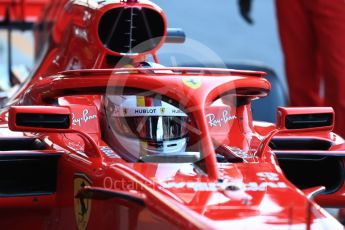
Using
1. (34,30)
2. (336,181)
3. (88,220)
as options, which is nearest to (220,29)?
(34,30)

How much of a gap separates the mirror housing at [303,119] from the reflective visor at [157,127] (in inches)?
16.9

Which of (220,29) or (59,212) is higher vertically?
(59,212)

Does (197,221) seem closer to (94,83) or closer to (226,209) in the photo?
(226,209)

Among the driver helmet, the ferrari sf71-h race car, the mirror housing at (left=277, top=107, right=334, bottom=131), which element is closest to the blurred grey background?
the ferrari sf71-h race car

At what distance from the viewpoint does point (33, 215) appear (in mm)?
4645

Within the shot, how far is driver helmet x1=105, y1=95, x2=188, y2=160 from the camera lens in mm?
4379

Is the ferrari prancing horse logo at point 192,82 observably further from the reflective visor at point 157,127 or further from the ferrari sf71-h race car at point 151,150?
the reflective visor at point 157,127

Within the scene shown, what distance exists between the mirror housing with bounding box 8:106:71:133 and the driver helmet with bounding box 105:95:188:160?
33cm

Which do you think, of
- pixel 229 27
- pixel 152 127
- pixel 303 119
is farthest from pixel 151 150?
pixel 229 27

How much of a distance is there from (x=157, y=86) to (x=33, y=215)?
89 cm

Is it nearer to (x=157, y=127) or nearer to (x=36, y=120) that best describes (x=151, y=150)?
(x=157, y=127)

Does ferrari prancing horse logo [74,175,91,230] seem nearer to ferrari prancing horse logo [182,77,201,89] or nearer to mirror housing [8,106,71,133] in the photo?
mirror housing [8,106,71,133]

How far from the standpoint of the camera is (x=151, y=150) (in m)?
4.39

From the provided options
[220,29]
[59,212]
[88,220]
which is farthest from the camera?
[220,29]
